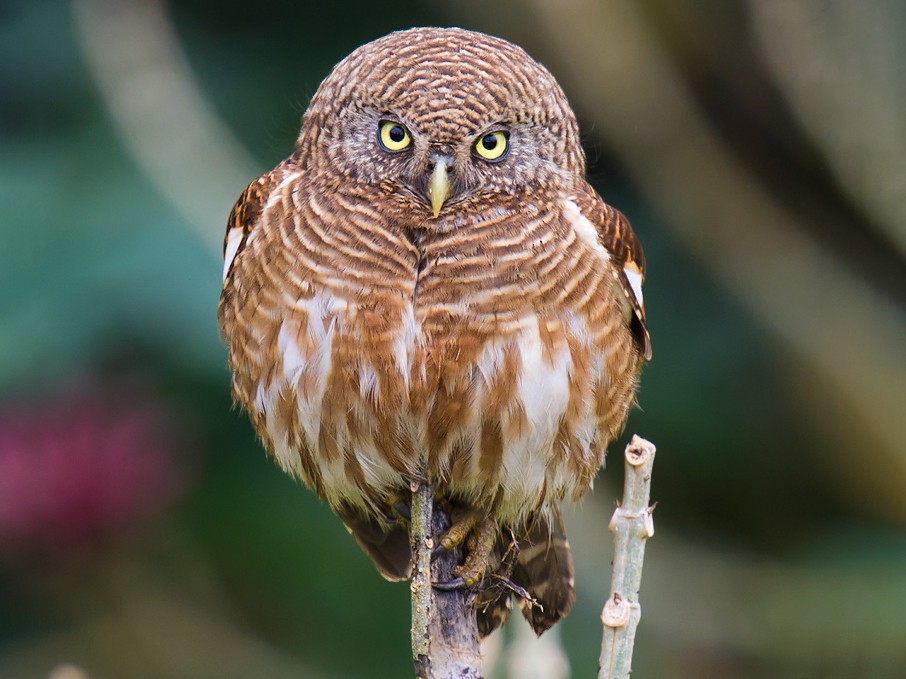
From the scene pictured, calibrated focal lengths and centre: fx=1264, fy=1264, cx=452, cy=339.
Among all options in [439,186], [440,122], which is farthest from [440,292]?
[440,122]

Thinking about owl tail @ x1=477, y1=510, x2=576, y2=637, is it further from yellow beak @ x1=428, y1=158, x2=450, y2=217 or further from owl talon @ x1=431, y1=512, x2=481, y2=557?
yellow beak @ x1=428, y1=158, x2=450, y2=217

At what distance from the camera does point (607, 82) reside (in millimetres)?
4996

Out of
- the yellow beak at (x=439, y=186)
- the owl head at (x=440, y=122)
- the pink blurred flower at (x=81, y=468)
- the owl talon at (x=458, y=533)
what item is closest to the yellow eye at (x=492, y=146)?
the owl head at (x=440, y=122)

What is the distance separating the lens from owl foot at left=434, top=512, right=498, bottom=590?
3062 millimetres

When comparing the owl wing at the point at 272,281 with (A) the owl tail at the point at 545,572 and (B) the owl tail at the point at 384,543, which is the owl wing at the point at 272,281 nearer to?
(B) the owl tail at the point at 384,543

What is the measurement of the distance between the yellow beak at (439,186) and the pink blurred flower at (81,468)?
185 cm

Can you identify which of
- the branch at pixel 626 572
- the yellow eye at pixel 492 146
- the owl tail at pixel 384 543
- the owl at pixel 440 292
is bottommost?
the branch at pixel 626 572

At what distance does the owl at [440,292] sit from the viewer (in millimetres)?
2857

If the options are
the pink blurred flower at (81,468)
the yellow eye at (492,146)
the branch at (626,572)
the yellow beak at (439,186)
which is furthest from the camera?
the pink blurred flower at (81,468)

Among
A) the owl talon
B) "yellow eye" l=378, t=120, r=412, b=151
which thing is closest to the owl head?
"yellow eye" l=378, t=120, r=412, b=151

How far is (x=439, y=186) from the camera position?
9.21 feet

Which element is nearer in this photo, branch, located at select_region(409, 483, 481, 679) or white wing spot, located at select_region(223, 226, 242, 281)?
branch, located at select_region(409, 483, 481, 679)

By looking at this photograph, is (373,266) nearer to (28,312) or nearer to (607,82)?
(28,312)

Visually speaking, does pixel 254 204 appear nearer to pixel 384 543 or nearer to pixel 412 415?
pixel 412 415
